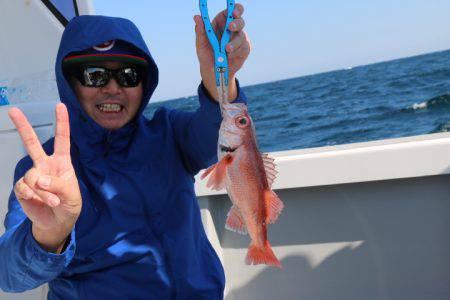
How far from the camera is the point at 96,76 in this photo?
6.77 feet

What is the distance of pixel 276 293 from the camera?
11.0 feet

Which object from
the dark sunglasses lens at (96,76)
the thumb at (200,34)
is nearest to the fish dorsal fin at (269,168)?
the thumb at (200,34)

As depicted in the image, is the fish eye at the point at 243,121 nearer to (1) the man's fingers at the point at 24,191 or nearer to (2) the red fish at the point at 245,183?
(2) the red fish at the point at 245,183

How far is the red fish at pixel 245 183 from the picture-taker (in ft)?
5.88

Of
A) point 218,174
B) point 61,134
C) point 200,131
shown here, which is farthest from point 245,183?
point 61,134

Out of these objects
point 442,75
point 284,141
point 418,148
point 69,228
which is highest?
point 69,228

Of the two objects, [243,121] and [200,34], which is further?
[200,34]

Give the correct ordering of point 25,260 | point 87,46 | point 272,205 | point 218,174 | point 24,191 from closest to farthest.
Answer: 1. point 24,191
2. point 25,260
3. point 218,174
4. point 272,205
5. point 87,46

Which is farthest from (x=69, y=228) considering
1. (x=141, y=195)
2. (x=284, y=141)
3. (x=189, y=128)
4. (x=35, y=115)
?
(x=284, y=141)

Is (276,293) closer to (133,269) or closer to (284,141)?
(133,269)

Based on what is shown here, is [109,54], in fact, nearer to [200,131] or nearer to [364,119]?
[200,131]

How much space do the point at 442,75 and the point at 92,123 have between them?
92.1 ft

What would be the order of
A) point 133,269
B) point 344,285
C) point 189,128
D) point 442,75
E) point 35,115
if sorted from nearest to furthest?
point 133,269
point 189,128
point 35,115
point 344,285
point 442,75

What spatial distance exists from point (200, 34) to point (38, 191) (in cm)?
93
